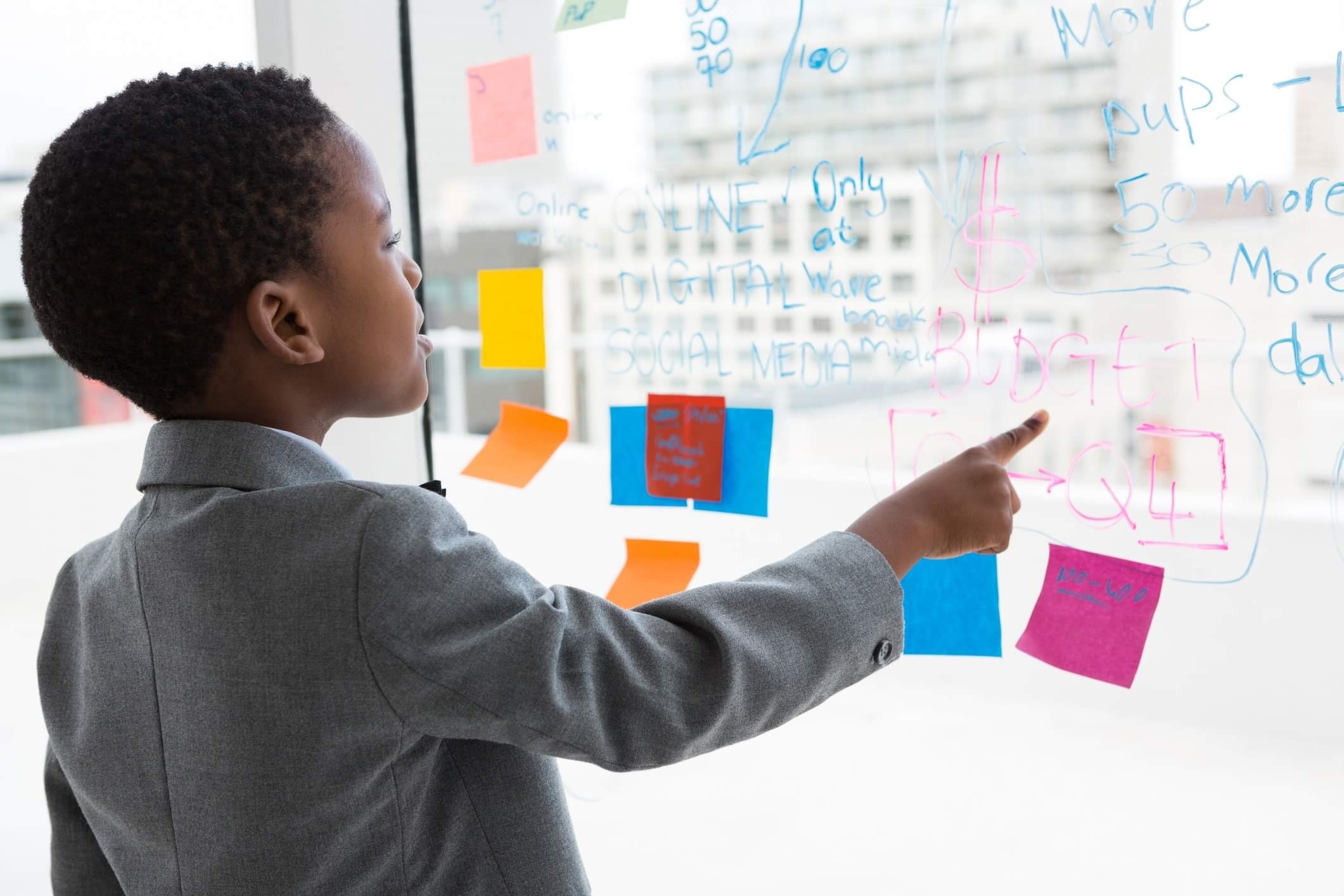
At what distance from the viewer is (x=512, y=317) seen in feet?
3.65

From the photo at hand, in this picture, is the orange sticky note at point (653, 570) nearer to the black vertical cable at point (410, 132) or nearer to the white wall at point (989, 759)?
the white wall at point (989, 759)

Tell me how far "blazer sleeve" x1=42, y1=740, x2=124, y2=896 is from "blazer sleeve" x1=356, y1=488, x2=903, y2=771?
1.09 ft

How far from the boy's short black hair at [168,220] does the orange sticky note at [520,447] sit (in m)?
0.54

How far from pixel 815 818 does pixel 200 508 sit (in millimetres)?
911

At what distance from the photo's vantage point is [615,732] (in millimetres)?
530

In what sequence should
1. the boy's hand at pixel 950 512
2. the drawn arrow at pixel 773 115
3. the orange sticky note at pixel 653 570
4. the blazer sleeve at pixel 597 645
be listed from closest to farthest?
the blazer sleeve at pixel 597 645 < the boy's hand at pixel 950 512 < the drawn arrow at pixel 773 115 < the orange sticky note at pixel 653 570

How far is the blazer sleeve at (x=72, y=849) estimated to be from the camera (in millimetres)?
697

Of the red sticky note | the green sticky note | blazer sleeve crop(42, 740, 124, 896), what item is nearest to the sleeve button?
the red sticky note

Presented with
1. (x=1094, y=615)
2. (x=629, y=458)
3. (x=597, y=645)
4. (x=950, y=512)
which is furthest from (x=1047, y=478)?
(x=597, y=645)

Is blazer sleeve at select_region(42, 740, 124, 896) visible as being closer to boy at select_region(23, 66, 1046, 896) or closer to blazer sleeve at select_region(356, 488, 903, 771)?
boy at select_region(23, 66, 1046, 896)

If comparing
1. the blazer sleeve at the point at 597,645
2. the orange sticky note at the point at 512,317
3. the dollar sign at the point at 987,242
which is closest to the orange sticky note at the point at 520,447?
the orange sticky note at the point at 512,317

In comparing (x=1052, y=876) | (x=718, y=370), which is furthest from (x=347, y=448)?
(x=1052, y=876)

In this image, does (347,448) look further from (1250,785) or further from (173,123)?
(1250,785)

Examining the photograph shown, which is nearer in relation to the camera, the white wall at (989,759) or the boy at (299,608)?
the boy at (299,608)
